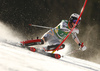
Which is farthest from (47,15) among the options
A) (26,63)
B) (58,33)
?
(26,63)

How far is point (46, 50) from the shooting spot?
16.0ft

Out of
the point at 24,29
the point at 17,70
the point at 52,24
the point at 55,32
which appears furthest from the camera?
the point at 24,29

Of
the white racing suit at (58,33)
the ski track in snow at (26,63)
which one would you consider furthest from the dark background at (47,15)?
the ski track in snow at (26,63)

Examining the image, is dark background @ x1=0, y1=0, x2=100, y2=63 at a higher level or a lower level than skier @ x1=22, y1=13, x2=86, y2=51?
higher

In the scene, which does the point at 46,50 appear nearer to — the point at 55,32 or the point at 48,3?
the point at 55,32

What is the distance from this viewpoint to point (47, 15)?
8266mm

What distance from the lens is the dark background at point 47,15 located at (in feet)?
26.5

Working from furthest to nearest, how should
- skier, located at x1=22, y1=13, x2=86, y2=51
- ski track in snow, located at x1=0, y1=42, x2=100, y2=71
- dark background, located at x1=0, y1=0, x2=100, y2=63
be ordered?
dark background, located at x1=0, y1=0, x2=100, y2=63
skier, located at x1=22, y1=13, x2=86, y2=51
ski track in snow, located at x1=0, y1=42, x2=100, y2=71

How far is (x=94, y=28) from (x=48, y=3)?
9.44 feet

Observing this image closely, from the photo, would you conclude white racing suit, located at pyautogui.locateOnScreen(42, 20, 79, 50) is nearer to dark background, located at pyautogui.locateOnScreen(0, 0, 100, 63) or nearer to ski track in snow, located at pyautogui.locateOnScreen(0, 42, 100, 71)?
ski track in snow, located at pyautogui.locateOnScreen(0, 42, 100, 71)

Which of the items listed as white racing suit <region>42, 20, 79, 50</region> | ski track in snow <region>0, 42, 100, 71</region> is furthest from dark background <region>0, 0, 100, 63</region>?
ski track in snow <region>0, 42, 100, 71</region>

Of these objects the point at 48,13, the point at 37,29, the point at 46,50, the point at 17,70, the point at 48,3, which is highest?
the point at 48,3

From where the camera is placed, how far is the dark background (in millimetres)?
8078

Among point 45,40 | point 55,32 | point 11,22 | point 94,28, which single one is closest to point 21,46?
point 45,40
